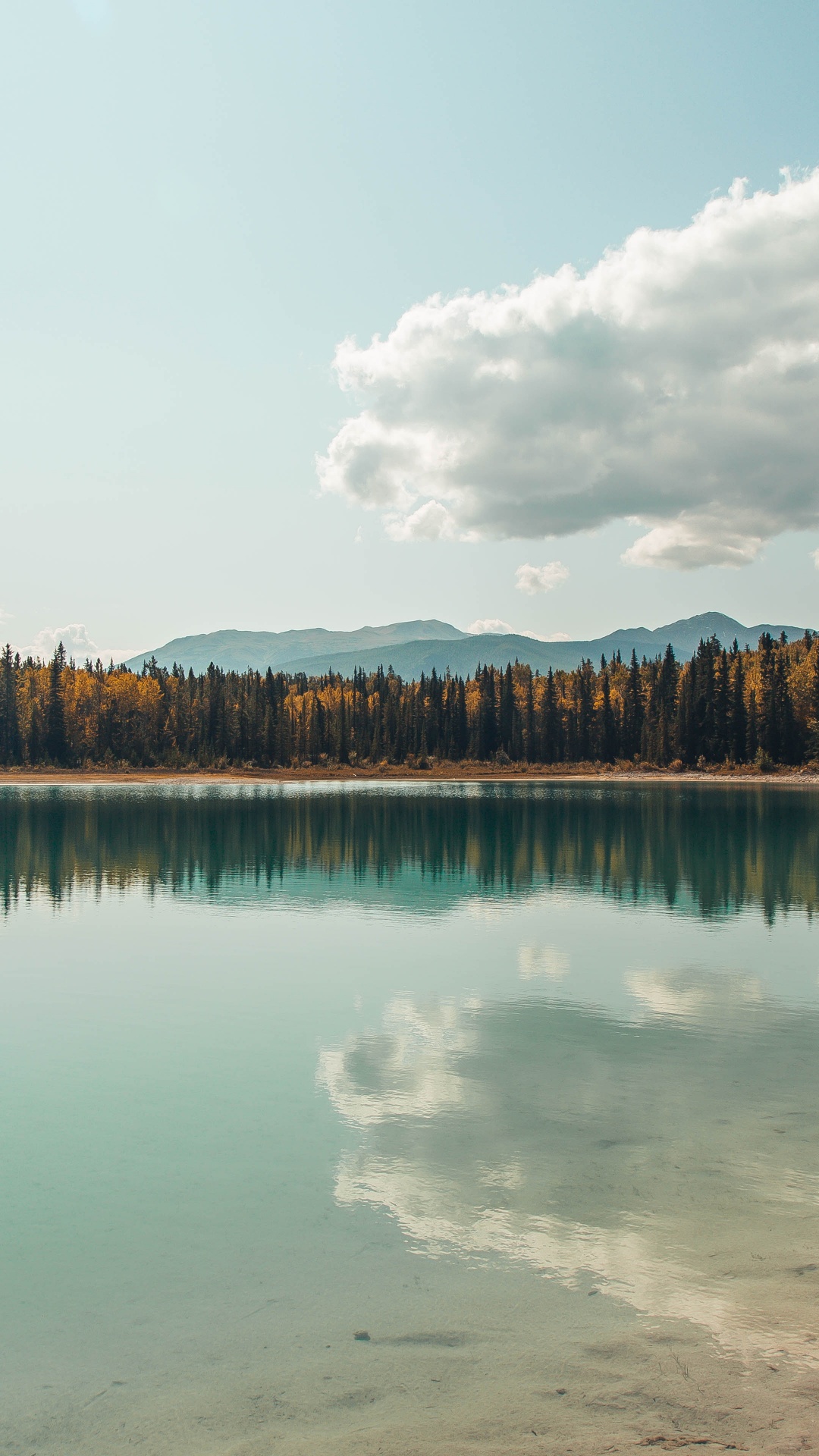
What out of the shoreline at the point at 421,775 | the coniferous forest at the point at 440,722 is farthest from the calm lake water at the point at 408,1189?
the coniferous forest at the point at 440,722

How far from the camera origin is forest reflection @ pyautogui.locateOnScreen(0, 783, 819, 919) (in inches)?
1425

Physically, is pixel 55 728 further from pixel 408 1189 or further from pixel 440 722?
pixel 408 1189

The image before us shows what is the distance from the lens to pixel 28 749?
16100cm

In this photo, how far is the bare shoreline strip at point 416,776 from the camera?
478 ft

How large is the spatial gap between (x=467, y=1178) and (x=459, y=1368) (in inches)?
130

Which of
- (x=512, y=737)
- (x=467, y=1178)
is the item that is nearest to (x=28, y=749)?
(x=512, y=737)

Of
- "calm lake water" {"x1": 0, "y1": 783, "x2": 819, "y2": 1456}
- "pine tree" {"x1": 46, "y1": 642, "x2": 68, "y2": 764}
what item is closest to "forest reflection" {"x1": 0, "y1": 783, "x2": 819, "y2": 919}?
"calm lake water" {"x1": 0, "y1": 783, "x2": 819, "y2": 1456}

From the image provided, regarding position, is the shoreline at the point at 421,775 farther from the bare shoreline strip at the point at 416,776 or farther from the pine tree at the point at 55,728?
the pine tree at the point at 55,728

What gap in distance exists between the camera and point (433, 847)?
4900cm

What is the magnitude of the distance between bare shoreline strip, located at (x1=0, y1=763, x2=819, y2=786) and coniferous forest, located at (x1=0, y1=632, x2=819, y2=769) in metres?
3.72

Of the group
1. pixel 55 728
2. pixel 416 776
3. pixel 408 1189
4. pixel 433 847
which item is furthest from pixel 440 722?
pixel 408 1189

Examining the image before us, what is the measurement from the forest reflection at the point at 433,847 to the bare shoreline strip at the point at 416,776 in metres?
56.0

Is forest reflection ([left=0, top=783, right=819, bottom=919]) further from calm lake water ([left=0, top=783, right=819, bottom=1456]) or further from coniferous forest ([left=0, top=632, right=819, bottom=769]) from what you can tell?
coniferous forest ([left=0, top=632, right=819, bottom=769])

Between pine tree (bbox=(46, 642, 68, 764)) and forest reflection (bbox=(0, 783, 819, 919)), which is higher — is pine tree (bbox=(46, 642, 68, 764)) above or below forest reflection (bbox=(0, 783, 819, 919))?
above
